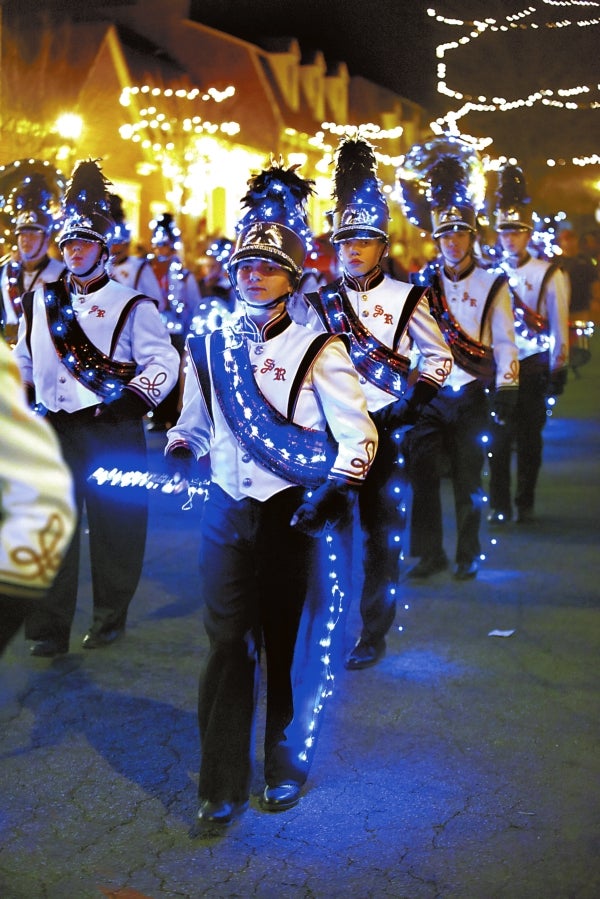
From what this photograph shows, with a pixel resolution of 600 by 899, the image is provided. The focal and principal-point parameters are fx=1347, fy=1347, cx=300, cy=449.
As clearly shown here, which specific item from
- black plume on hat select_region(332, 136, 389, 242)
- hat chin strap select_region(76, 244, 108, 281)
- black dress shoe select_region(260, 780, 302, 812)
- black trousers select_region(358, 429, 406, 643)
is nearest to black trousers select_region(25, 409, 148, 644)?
hat chin strap select_region(76, 244, 108, 281)

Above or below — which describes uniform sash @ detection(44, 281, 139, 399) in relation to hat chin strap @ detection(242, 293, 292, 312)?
below

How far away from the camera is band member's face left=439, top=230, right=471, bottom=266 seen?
8.05 m

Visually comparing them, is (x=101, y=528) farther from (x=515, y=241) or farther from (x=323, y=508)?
(x=515, y=241)

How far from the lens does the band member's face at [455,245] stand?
8047mm

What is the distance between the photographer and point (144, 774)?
5039 mm

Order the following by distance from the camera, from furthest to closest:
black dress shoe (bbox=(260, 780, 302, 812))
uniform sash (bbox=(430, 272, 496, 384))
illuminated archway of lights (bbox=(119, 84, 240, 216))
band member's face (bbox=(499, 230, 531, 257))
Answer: illuminated archway of lights (bbox=(119, 84, 240, 216))
band member's face (bbox=(499, 230, 531, 257))
uniform sash (bbox=(430, 272, 496, 384))
black dress shoe (bbox=(260, 780, 302, 812))

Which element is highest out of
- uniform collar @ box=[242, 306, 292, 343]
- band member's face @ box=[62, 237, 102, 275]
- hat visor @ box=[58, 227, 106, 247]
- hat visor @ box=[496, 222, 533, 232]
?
hat visor @ box=[496, 222, 533, 232]

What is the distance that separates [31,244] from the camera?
8.60 meters

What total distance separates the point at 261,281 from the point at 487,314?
3.89 metres

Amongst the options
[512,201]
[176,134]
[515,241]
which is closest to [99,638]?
[515,241]

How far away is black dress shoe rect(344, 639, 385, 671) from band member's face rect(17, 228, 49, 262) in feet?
11.9

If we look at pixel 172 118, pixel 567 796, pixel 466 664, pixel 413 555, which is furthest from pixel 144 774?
pixel 172 118

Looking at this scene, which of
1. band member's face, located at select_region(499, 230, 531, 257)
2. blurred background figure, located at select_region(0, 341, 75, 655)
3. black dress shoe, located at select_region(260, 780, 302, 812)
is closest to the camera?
blurred background figure, located at select_region(0, 341, 75, 655)

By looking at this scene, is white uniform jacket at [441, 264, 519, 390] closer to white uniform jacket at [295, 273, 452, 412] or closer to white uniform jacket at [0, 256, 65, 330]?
white uniform jacket at [295, 273, 452, 412]
